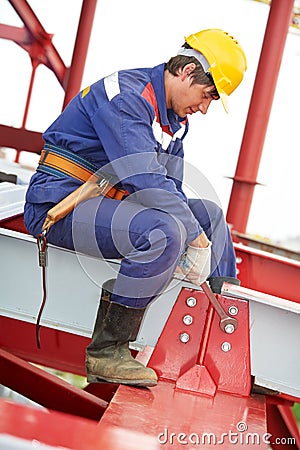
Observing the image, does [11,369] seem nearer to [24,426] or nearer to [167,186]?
[167,186]

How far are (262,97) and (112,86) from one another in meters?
3.77

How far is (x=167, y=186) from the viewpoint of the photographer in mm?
2574

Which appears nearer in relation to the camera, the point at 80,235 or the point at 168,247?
the point at 168,247

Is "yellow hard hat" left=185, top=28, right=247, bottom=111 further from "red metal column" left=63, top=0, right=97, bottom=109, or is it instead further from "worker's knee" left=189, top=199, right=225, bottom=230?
"red metal column" left=63, top=0, right=97, bottom=109

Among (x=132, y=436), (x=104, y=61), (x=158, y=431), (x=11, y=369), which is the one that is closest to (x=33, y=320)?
(x=11, y=369)

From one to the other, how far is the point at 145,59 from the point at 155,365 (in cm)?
1140

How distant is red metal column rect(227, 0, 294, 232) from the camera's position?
6.23m

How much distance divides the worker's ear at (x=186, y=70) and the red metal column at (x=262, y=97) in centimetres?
357

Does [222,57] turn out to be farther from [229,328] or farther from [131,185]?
[229,328]

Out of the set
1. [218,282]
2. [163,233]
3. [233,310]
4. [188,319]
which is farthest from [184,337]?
[218,282]

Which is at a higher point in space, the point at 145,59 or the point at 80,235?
the point at 145,59

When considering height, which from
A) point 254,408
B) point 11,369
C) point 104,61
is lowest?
point 11,369

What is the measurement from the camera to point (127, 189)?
265 cm

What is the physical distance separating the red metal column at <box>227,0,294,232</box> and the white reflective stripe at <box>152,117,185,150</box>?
3.33m
